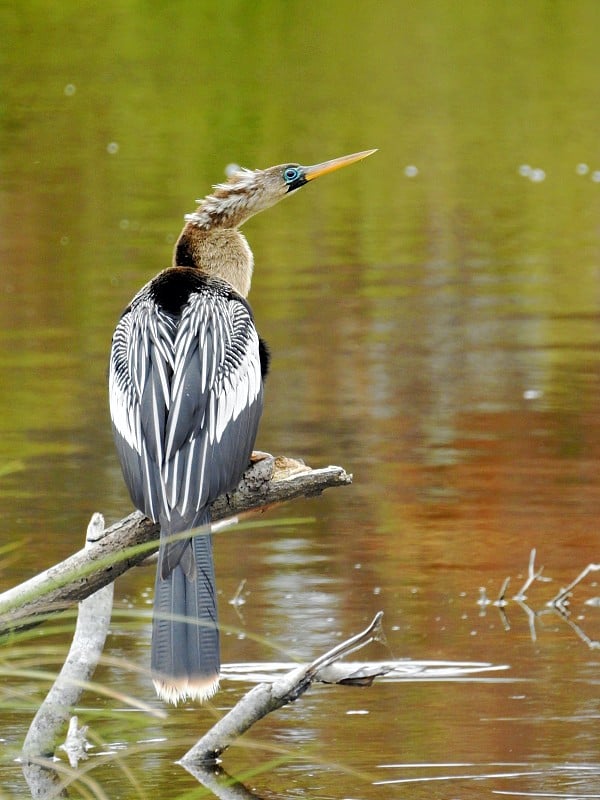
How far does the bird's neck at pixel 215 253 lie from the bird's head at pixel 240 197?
1.2 inches

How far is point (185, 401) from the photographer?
4.94 meters

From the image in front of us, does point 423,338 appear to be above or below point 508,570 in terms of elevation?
above

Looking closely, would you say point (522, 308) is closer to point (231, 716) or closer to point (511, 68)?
point (231, 716)

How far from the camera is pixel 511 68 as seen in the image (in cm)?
3002

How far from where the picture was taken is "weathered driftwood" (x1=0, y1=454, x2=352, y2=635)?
176 inches

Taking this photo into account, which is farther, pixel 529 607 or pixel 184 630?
pixel 529 607

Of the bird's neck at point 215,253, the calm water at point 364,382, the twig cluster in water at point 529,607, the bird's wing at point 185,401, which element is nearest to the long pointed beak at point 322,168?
the bird's neck at point 215,253

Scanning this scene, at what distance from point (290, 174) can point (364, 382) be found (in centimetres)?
580

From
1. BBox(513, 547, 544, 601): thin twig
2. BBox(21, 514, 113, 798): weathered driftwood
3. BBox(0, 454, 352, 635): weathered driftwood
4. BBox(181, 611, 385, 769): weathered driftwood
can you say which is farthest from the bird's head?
BBox(513, 547, 544, 601): thin twig

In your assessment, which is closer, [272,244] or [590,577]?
[590,577]

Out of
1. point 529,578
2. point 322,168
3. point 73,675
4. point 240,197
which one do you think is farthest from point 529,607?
point 73,675

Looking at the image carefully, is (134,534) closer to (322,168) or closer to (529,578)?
(322,168)

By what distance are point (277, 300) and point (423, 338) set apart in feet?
5.06

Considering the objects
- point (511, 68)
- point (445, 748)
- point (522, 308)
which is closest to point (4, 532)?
point (445, 748)
